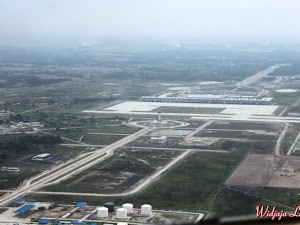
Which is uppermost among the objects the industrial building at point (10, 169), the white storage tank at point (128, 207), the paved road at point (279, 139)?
the white storage tank at point (128, 207)

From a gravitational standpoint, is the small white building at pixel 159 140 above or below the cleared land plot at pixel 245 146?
above

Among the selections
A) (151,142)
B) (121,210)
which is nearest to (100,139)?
(151,142)

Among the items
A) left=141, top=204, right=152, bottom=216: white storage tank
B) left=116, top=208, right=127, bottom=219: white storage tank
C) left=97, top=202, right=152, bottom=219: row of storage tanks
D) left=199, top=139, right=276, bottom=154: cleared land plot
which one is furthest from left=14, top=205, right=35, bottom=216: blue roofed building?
left=199, top=139, right=276, bottom=154: cleared land plot

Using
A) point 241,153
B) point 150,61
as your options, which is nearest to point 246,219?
point 241,153

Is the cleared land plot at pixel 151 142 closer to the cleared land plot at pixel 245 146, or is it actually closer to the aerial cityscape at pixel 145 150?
the aerial cityscape at pixel 145 150

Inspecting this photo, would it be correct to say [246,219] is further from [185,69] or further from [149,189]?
[185,69]

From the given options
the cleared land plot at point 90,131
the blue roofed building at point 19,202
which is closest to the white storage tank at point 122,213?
the blue roofed building at point 19,202

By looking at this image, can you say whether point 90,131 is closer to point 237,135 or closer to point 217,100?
point 237,135
